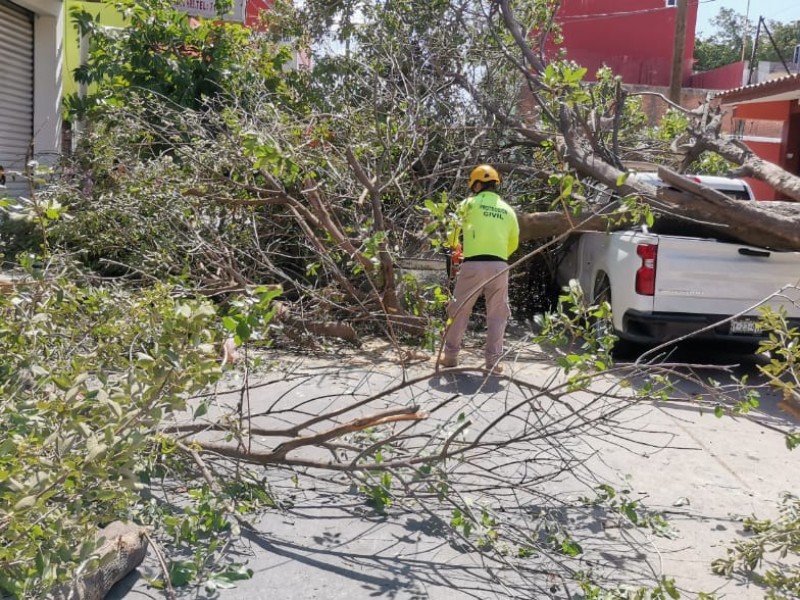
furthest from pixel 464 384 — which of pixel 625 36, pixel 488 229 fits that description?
pixel 625 36

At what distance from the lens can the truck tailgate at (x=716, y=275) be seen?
737 cm

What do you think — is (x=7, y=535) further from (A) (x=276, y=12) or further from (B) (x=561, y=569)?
(A) (x=276, y=12)

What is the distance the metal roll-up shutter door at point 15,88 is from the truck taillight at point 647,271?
8.12 meters

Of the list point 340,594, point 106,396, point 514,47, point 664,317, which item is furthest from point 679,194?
point 106,396

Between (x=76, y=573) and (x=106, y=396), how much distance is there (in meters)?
0.55

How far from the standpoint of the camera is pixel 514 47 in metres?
9.62

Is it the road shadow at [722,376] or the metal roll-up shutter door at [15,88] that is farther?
the metal roll-up shutter door at [15,88]

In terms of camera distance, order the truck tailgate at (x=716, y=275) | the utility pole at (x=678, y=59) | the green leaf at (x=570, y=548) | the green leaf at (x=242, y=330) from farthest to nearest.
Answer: the utility pole at (x=678, y=59) → the truck tailgate at (x=716, y=275) → the green leaf at (x=570, y=548) → the green leaf at (x=242, y=330)

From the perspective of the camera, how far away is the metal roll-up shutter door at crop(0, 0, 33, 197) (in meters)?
11.0

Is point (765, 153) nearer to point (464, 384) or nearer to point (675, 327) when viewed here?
point (675, 327)

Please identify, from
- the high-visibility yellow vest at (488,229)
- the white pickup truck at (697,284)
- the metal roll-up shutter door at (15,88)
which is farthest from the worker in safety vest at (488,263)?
the metal roll-up shutter door at (15,88)

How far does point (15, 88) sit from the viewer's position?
11406 mm

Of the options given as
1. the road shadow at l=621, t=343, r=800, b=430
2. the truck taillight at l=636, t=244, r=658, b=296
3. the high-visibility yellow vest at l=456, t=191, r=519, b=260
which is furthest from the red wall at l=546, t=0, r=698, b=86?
the high-visibility yellow vest at l=456, t=191, r=519, b=260

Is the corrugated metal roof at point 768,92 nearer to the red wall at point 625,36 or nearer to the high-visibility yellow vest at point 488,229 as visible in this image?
the red wall at point 625,36
